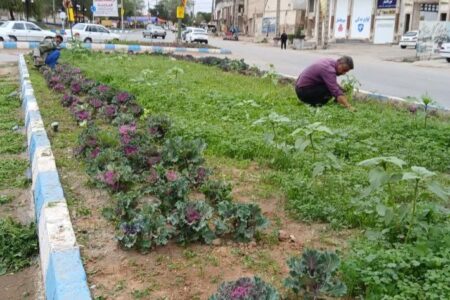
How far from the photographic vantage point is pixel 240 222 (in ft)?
10.9

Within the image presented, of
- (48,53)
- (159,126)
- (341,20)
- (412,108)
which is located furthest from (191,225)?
(341,20)

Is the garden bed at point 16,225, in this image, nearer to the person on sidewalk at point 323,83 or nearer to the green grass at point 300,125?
the green grass at point 300,125

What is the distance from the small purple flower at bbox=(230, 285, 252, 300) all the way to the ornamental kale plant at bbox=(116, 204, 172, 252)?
92 centimetres

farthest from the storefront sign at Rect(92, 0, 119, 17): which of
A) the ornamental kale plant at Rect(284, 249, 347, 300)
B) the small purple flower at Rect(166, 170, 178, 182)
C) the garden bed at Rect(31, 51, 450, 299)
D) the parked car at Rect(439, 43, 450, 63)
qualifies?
the ornamental kale plant at Rect(284, 249, 347, 300)

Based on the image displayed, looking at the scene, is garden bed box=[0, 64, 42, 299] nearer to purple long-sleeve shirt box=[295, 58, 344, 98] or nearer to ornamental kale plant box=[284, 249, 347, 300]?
ornamental kale plant box=[284, 249, 347, 300]

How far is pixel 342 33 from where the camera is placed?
4922 centimetres

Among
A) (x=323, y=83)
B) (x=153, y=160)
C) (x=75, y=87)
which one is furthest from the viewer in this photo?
(x=75, y=87)

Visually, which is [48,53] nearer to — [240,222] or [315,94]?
[315,94]

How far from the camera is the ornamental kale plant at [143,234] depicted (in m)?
3.15

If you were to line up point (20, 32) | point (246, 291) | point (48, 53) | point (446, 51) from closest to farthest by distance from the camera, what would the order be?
point (246, 291) < point (48, 53) < point (446, 51) < point (20, 32)

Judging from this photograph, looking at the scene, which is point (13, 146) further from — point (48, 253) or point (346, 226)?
point (346, 226)

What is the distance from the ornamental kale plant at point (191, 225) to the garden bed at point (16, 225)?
0.94m

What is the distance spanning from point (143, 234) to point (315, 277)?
1158mm

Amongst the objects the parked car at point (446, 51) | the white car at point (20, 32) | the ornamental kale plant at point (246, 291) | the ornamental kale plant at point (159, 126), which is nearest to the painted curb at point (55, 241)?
the ornamental kale plant at point (246, 291)
